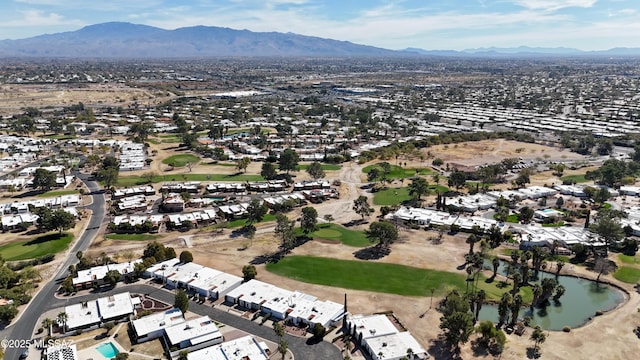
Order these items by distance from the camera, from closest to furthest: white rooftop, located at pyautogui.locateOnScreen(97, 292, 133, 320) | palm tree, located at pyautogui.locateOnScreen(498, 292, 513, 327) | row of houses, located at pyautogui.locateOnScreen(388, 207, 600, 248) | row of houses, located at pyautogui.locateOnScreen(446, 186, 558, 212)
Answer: palm tree, located at pyautogui.locateOnScreen(498, 292, 513, 327), white rooftop, located at pyautogui.locateOnScreen(97, 292, 133, 320), row of houses, located at pyautogui.locateOnScreen(388, 207, 600, 248), row of houses, located at pyautogui.locateOnScreen(446, 186, 558, 212)

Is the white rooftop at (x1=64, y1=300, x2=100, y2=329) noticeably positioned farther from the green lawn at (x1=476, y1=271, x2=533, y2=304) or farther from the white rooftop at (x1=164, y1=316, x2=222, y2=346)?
the green lawn at (x1=476, y1=271, x2=533, y2=304)

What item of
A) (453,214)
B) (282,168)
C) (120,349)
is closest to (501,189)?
(453,214)

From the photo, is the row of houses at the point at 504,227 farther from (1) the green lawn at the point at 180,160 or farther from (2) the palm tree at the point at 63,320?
(1) the green lawn at the point at 180,160

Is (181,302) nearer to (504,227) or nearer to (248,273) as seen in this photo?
(248,273)

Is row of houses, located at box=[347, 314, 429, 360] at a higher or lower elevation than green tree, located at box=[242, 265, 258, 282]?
lower

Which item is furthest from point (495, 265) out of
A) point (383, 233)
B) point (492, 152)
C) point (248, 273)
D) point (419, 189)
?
point (492, 152)

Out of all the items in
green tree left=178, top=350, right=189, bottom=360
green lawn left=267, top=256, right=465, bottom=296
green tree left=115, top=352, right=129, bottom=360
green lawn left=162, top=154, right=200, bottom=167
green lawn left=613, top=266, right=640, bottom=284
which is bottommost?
green lawn left=267, top=256, right=465, bottom=296

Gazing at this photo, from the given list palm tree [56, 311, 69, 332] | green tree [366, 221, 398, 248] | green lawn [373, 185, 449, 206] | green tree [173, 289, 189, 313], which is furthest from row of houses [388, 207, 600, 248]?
palm tree [56, 311, 69, 332]

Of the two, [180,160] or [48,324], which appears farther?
[180,160]
